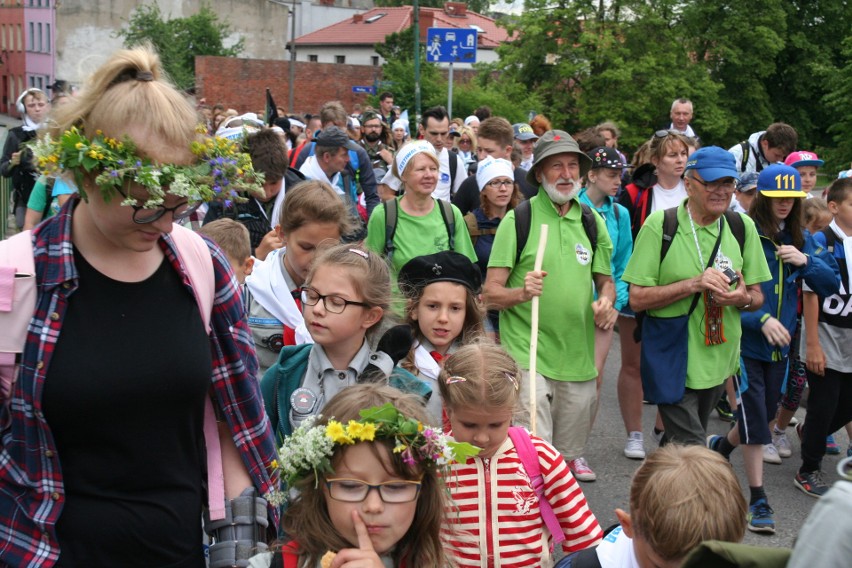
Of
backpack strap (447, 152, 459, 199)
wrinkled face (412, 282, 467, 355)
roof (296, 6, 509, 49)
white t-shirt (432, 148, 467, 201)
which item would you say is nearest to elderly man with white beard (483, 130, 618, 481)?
wrinkled face (412, 282, 467, 355)

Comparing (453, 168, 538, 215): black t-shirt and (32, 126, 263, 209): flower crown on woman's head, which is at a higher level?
(32, 126, 263, 209): flower crown on woman's head

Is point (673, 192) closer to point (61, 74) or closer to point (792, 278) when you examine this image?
point (792, 278)

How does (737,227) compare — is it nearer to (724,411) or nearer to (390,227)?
(390,227)

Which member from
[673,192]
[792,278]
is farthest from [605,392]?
[792,278]

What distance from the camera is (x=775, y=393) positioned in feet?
21.3

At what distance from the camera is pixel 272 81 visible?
56688mm

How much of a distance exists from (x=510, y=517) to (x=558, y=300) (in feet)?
8.34

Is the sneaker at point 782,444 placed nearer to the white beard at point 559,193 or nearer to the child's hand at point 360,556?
the white beard at point 559,193

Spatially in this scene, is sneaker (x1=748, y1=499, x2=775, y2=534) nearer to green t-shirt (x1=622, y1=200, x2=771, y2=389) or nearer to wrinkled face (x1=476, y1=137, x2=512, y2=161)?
green t-shirt (x1=622, y1=200, x2=771, y2=389)

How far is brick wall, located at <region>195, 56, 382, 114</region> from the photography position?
53.9 metres

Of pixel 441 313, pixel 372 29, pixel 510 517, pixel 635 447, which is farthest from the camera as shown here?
pixel 372 29

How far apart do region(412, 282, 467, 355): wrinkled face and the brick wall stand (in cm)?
4847

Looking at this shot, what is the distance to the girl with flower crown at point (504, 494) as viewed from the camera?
348 cm

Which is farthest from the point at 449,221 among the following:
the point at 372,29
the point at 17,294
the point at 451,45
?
the point at 372,29
